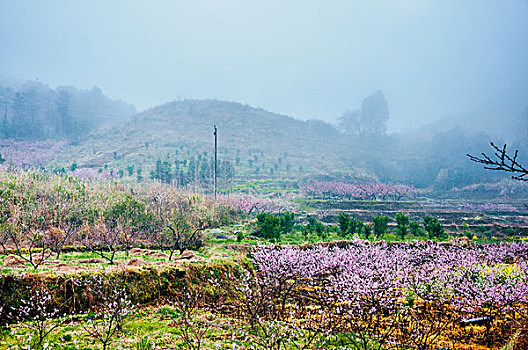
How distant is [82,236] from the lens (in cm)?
1450

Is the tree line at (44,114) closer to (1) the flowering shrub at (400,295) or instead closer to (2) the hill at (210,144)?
(2) the hill at (210,144)

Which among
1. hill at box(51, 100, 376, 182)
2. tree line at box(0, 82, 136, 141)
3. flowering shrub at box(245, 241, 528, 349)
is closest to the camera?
flowering shrub at box(245, 241, 528, 349)

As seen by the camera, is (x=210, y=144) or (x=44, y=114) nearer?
(x=210, y=144)

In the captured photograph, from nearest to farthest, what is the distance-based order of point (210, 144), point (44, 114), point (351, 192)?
point (351, 192), point (210, 144), point (44, 114)

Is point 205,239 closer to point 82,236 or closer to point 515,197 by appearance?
point 82,236

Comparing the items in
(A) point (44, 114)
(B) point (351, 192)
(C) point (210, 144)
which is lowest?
(B) point (351, 192)

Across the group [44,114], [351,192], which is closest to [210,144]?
[351,192]

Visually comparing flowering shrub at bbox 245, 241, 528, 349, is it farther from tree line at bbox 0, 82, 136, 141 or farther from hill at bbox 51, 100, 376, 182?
tree line at bbox 0, 82, 136, 141

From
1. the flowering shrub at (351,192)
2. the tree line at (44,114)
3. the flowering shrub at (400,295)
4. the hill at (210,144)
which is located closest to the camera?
the flowering shrub at (400,295)

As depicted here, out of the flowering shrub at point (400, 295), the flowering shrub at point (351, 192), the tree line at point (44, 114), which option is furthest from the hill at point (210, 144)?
the flowering shrub at point (400, 295)

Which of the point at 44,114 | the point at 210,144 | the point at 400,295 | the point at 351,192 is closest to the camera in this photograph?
the point at 400,295

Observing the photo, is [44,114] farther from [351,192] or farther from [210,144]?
[351,192]

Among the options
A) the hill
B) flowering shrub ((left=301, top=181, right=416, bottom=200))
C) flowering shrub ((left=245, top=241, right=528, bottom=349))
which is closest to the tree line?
the hill

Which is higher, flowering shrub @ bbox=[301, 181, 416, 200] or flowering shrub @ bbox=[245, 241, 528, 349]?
flowering shrub @ bbox=[301, 181, 416, 200]
